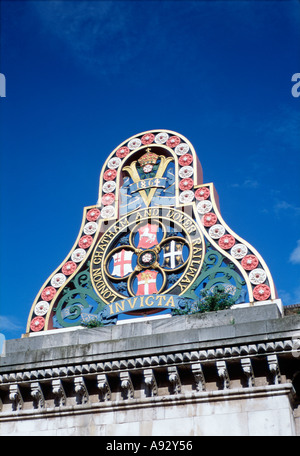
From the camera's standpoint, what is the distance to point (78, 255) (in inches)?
877

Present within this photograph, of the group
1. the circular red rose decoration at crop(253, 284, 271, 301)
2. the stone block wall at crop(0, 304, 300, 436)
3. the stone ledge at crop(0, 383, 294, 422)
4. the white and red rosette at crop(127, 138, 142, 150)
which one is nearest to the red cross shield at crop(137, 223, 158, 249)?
the white and red rosette at crop(127, 138, 142, 150)

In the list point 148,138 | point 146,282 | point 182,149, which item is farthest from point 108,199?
point 146,282

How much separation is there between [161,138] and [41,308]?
7332 mm

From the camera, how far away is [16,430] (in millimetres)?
17844

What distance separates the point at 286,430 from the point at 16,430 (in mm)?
6885

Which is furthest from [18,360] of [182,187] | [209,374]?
[182,187]

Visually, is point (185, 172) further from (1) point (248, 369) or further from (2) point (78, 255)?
(1) point (248, 369)

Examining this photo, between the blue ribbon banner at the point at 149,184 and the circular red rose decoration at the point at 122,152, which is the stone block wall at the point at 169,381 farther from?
the circular red rose decoration at the point at 122,152

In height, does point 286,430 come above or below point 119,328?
below

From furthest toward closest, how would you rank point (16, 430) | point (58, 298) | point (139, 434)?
point (58, 298) → point (16, 430) → point (139, 434)

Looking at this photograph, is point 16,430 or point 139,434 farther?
point 16,430

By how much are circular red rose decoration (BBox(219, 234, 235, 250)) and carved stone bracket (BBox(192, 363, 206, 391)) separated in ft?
15.6

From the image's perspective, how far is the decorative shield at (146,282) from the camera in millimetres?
20766

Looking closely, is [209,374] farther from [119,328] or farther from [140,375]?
[119,328]
